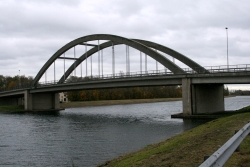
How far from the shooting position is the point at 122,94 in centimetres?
12006

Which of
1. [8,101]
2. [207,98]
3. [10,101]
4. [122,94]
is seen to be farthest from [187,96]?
[122,94]

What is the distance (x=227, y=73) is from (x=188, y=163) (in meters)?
31.8

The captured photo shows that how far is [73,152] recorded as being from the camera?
62.3ft

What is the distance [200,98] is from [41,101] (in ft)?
166

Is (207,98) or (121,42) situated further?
(121,42)

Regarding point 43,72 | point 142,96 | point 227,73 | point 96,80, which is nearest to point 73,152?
point 227,73

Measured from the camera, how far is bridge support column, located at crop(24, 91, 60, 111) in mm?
78500

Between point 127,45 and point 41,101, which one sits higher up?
point 127,45

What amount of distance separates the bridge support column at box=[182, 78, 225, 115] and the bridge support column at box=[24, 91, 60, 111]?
4767 centimetres

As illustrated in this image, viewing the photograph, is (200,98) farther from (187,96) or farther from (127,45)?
(127,45)

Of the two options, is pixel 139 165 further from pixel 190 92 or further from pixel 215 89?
pixel 215 89

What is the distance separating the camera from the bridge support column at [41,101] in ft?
258

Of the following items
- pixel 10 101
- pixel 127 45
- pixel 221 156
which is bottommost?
pixel 10 101

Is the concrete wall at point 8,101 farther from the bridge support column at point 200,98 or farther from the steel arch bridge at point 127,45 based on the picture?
the bridge support column at point 200,98
